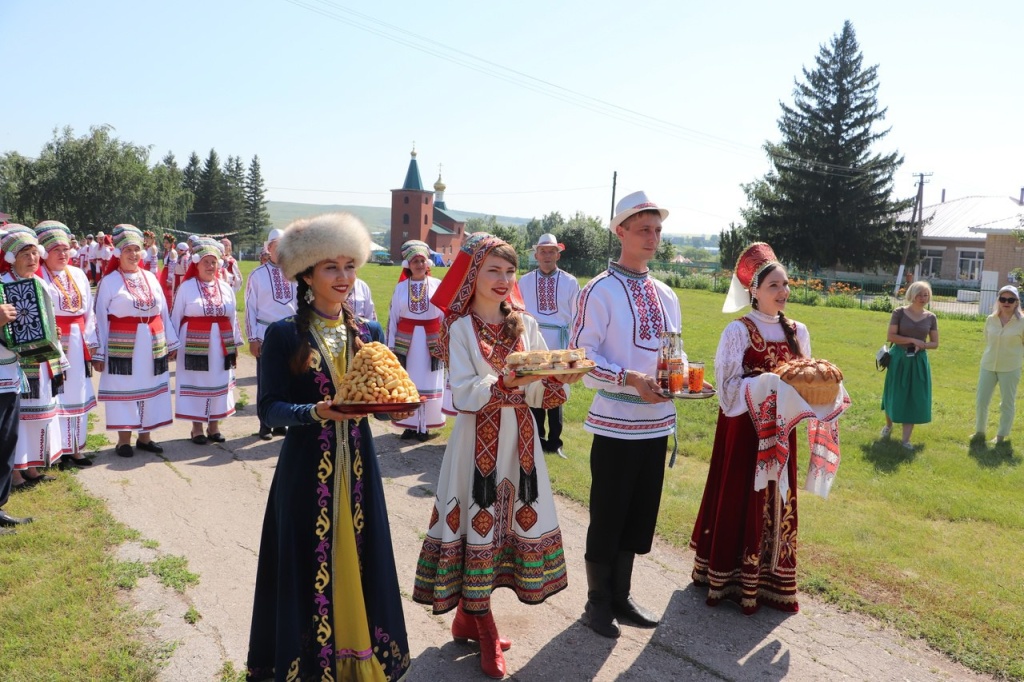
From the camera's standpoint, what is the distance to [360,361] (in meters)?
2.96

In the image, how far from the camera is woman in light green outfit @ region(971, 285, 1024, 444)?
884 centimetres

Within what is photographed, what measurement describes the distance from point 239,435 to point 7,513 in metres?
2.94

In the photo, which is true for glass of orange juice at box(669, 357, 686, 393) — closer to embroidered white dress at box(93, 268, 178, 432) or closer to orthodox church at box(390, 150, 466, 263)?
embroidered white dress at box(93, 268, 178, 432)

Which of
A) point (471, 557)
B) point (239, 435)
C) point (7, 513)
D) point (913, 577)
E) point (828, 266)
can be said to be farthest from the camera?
point (828, 266)

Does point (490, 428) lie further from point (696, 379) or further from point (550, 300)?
point (550, 300)

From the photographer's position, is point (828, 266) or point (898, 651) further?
point (828, 266)

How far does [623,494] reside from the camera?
4230 millimetres

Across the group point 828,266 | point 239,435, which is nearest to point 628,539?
point 239,435

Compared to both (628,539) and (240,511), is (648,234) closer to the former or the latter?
(628,539)

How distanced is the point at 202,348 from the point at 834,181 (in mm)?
44562

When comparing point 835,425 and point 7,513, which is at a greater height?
point 835,425

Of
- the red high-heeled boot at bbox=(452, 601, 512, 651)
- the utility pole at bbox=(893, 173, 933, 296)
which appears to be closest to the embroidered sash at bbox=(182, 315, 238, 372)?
the red high-heeled boot at bbox=(452, 601, 512, 651)

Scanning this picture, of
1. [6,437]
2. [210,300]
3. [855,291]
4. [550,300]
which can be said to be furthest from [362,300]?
[855,291]

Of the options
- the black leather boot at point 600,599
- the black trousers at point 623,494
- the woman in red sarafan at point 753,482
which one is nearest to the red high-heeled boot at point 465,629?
the black leather boot at point 600,599
